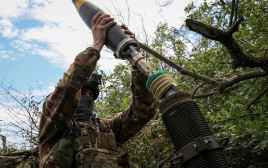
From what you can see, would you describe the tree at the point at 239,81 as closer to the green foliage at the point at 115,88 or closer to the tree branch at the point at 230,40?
the tree branch at the point at 230,40

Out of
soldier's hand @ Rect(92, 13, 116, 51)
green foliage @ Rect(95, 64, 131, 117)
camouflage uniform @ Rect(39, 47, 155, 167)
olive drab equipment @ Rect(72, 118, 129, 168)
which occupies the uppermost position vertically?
green foliage @ Rect(95, 64, 131, 117)

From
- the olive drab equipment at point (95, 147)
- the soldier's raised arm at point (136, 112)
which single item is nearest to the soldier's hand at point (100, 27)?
the soldier's raised arm at point (136, 112)

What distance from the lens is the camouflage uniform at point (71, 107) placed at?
2482 mm

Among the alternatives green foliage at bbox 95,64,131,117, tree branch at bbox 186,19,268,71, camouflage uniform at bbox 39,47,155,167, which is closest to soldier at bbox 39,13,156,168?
camouflage uniform at bbox 39,47,155,167

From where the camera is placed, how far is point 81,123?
2889mm

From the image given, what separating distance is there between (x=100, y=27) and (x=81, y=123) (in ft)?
3.80

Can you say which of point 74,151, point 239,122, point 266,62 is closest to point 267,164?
point 239,122

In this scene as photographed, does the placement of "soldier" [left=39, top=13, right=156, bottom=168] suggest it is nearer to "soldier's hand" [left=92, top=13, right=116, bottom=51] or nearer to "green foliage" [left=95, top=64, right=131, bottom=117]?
"soldier's hand" [left=92, top=13, right=116, bottom=51]

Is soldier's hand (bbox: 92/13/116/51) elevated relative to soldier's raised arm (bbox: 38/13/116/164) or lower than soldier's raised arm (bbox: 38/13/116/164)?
elevated

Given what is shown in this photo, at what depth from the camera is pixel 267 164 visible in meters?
2.86

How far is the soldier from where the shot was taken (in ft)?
8.10

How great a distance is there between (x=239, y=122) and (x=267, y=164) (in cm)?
75

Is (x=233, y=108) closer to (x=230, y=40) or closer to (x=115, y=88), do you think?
(x=230, y=40)

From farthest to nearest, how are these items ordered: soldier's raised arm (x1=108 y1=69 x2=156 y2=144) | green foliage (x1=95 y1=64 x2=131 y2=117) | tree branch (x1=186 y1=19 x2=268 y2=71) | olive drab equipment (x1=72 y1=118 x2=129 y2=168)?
green foliage (x1=95 y1=64 x2=131 y2=117), soldier's raised arm (x1=108 y1=69 x2=156 y2=144), olive drab equipment (x1=72 y1=118 x2=129 y2=168), tree branch (x1=186 y1=19 x2=268 y2=71)
